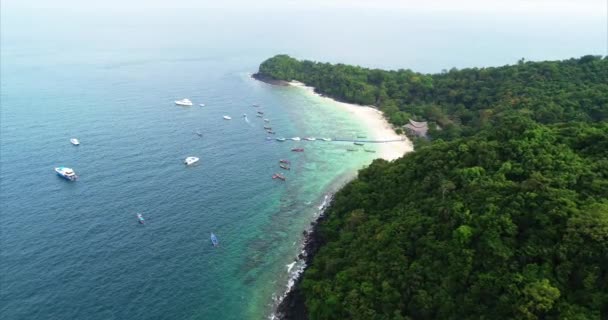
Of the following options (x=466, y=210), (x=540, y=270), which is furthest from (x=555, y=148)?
(x=540, y=270)

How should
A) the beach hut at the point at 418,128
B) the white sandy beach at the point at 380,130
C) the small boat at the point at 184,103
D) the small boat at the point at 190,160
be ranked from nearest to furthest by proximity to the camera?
1. the small boat at the point at 190,160
2. the white sandy beach at the point at 380,130
3. the beach hut at the point at 418,128
4. the small boat at the point at 184,103

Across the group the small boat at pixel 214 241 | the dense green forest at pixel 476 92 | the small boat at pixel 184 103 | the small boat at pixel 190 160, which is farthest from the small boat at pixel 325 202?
the small boat at pixel 184 103

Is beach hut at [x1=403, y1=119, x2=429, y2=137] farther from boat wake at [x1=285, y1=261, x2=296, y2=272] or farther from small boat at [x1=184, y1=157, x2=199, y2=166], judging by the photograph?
boat wake at [x1=285, y1=261, x2=296, y2=272]

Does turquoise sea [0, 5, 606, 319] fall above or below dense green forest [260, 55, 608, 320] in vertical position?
below

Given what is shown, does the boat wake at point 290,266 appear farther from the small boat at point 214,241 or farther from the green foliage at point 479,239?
the small boat at point 214,241

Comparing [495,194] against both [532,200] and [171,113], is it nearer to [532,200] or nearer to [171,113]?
[532,200]

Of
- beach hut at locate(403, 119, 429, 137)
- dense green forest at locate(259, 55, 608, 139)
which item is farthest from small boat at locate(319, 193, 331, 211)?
beach hut at locate(403, 119, 429, 137)

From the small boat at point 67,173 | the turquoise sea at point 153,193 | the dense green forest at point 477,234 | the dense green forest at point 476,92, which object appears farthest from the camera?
the dense green forest at point 476,92
